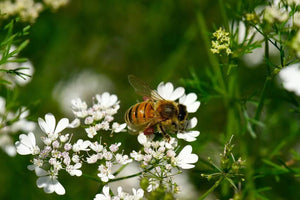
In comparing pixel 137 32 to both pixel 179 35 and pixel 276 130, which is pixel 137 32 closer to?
pixel 179 35

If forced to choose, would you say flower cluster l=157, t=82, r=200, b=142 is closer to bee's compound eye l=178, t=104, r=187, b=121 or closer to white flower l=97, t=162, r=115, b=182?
bee's compound eye l=178, t=104, r=187, b=121

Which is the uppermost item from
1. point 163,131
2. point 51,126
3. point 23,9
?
point 23,9

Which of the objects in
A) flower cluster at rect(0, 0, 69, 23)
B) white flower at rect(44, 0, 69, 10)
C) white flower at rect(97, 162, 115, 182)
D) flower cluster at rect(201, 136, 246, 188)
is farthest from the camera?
white flower at rect(44, 0, 69, 10)

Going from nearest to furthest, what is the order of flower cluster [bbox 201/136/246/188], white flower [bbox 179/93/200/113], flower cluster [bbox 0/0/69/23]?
flower cluster [bbox 201/136/246/188] < white flower [bbox 179/93/200/113] < flower cluster [bbox 0/0/69/23]

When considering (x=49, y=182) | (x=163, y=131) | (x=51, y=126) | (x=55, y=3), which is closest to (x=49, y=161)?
(x=49, y=182)

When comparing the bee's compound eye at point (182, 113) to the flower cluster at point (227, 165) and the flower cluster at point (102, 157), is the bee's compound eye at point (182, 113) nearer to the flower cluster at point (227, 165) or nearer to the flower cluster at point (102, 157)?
the flower cluster at point (102, 157)

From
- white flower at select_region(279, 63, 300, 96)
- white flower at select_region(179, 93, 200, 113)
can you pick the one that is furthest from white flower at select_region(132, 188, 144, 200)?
white flower at select_region(279, 63, 300, 96)

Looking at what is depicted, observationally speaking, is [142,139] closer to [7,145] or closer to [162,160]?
[162,160]
